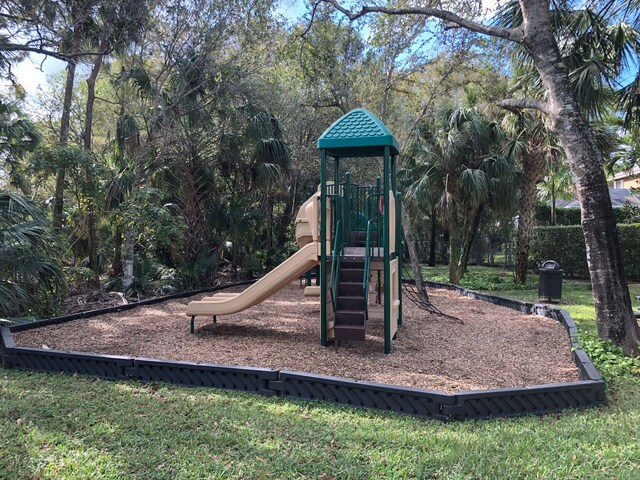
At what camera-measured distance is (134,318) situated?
7754mm

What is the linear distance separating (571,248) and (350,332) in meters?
12.8

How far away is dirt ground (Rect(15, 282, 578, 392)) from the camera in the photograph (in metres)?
4.73

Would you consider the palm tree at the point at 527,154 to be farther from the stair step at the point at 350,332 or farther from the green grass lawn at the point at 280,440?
the green grass lawn at the point at 280,440

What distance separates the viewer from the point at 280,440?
10.0 ft

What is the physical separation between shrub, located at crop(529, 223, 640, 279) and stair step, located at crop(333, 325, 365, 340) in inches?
485

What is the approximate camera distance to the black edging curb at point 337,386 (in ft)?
11.6

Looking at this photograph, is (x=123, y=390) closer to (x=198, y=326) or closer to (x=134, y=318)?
(x=198, y=326)

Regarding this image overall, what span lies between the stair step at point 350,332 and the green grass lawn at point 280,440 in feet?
5.22

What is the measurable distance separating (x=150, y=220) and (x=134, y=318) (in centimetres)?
229

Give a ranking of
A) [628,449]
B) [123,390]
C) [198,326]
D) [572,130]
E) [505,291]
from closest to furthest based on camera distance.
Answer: [628,449]
[123,390]
[572,130]
[198,326]
[505,291]

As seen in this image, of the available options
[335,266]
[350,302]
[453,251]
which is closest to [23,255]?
[335,266]

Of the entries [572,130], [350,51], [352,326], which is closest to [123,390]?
[352,326]

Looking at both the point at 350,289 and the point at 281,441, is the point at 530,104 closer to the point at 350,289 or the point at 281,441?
the point at 350,289

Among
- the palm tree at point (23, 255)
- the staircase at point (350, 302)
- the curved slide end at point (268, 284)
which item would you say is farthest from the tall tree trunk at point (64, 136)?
the staircase at point (350, 302)
